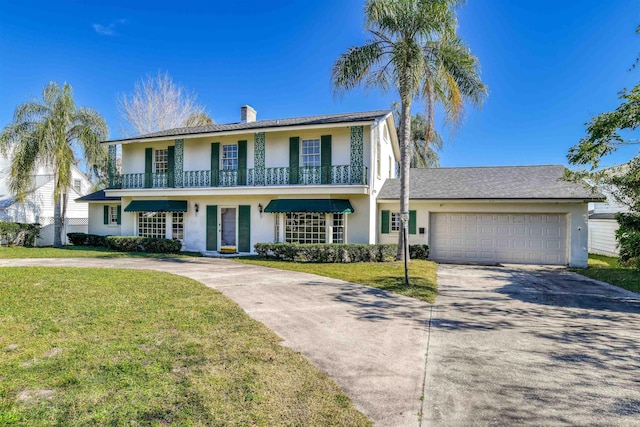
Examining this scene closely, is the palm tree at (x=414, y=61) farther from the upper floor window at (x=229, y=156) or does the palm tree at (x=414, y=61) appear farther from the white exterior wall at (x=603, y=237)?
the white exterior wall at (x=603, y=237)

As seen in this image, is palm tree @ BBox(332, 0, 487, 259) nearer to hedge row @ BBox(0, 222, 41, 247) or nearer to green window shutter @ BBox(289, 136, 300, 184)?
green window shutter @ BBox(289, 136, 300, 184)

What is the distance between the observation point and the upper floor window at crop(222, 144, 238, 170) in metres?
18.0

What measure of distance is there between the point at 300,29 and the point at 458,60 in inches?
334

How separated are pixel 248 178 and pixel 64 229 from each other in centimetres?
1558

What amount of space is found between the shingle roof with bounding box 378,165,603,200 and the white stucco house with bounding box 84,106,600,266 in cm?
5

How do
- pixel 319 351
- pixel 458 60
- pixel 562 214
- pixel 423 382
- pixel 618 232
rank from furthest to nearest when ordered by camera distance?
pixel 562 214 < pixel 458 60 < pixel 618 232 < pixel 319 351 < pixel 423 382

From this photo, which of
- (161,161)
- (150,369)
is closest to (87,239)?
(161,161)

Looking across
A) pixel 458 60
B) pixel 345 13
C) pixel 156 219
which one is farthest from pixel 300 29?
pixel 156 219

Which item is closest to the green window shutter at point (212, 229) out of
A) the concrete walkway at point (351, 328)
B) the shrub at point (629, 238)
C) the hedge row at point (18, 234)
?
the concrete walkway at point (351, 328)

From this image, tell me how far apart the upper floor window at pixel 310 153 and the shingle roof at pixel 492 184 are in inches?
147

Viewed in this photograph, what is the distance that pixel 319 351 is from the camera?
4.98 meters

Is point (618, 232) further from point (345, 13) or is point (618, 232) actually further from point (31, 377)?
point (31, 377)

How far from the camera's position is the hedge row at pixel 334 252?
14.2 m

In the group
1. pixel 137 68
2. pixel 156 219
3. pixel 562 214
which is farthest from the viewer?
pixel 137 68
